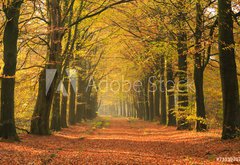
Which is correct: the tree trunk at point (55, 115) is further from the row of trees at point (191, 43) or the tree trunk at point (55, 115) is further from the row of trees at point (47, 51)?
the row of trees at point (191, 43)

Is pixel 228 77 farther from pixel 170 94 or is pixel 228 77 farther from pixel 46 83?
pixel 170 94

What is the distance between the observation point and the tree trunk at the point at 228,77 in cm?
1345

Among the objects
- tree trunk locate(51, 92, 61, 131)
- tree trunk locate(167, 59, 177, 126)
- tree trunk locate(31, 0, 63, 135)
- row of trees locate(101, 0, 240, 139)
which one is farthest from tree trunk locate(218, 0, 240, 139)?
tree trunk locate(167, 59, 177, 126)

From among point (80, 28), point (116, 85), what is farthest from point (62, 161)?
point (116, 85)

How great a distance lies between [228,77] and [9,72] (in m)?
9.41

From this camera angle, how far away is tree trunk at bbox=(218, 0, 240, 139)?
13.5 m

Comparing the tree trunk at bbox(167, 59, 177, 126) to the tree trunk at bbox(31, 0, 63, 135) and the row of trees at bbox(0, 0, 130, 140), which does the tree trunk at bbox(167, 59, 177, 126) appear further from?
the tree trunk at bbox(31, 0, 63, 135)

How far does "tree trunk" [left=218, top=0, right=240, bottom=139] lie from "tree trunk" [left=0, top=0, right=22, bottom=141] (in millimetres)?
8807

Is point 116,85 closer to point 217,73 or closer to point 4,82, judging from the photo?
point 217,73

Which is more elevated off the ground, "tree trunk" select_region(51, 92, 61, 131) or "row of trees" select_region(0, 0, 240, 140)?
"row of trees" select_region(0, 0, 240, 140)

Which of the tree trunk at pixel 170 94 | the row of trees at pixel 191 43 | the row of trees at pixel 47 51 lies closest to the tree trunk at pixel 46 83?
the row of trees at pixel 47 51

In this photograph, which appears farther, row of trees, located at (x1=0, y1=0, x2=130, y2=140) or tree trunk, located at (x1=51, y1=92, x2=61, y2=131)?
tree trunk, located at (x1=51, y1=92, x2=61, y2=131)

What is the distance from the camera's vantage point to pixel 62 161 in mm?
9344

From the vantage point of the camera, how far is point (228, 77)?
13547 millimetres
